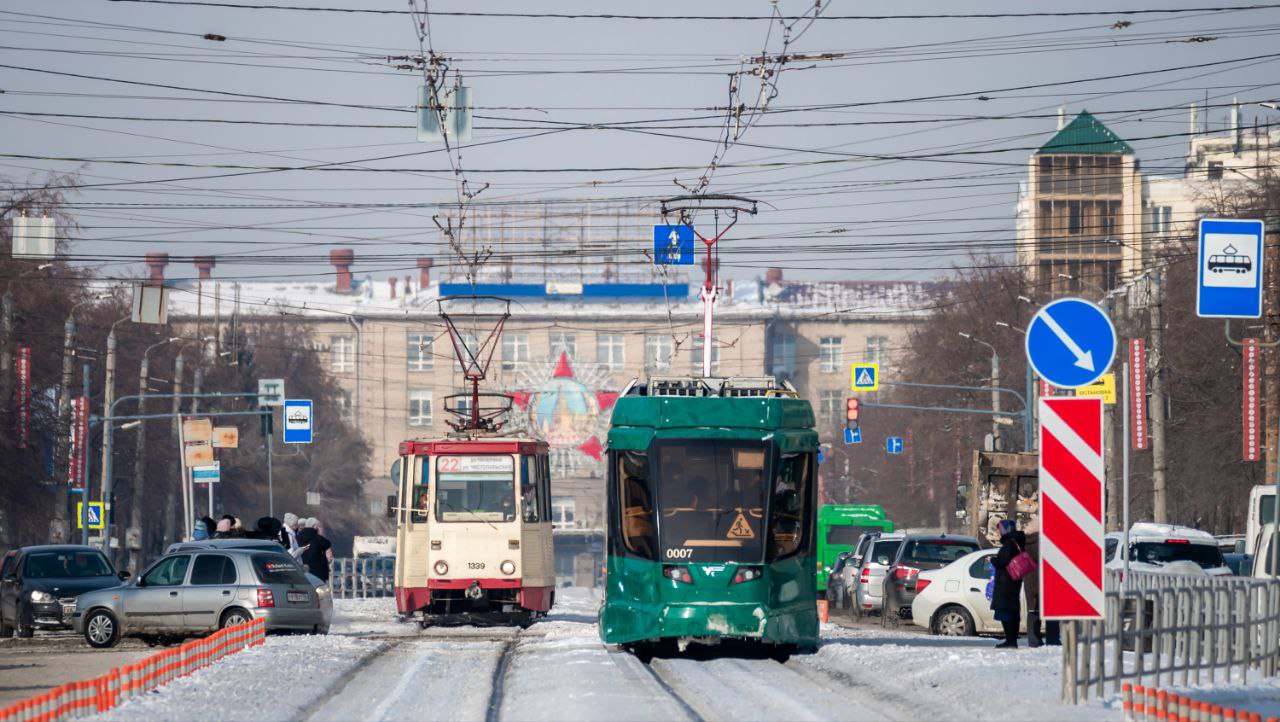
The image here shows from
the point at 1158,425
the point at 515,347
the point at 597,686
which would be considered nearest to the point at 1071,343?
the point at 597,686

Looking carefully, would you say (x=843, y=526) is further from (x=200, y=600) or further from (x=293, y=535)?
(x=200, y=600)

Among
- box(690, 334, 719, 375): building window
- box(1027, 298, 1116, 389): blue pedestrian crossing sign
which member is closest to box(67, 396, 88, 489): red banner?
box(1027, 298, 1116, 389): blue pedestrian crossing sign

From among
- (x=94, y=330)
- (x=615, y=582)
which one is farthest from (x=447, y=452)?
(x=94, y=330)

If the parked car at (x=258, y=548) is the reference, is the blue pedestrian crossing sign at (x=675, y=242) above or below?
above

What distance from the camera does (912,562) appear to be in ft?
103

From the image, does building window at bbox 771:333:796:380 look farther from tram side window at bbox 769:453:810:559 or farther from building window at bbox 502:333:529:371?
tram side window at bbox 769:453:810:559

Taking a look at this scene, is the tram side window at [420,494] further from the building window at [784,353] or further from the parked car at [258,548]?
the building window at [784,353]

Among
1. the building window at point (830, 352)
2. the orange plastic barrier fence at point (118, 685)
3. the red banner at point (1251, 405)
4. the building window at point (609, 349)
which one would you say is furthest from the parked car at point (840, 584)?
the building window at point (830, 352)

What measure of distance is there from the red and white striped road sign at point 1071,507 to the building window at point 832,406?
376 feet

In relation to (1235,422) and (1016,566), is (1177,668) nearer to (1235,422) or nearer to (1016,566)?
(1016,566)

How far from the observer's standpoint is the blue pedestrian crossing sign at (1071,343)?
43.9 ft

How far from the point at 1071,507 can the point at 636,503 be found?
665cm

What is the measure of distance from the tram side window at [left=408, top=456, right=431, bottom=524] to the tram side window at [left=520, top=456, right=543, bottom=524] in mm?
1419

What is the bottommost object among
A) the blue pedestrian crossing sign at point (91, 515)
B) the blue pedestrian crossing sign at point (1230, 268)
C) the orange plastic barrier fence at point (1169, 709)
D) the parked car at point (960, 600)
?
the blue pedestrian crossing sign at point (91, 515)
